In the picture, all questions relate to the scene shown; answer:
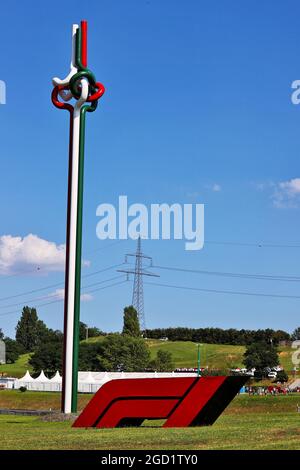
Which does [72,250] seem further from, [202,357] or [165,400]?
[202,357]

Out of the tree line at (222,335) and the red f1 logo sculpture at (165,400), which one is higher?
the tree line at (222,335)

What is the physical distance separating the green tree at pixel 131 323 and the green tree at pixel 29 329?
161ft

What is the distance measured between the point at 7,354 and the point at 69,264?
118091 millimetres

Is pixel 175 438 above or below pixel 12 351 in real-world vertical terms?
below

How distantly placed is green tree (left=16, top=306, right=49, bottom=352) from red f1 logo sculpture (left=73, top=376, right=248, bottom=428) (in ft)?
460

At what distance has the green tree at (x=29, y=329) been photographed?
6403 inches

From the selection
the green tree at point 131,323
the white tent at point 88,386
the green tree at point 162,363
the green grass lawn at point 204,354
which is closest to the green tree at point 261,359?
the green tree at point 162,363

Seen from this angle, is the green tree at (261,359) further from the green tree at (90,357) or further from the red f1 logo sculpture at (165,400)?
the red f1 logo sculpture at (165,400)

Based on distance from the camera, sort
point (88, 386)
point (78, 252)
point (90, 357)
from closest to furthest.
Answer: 1. point (78, 252)
2. point (88, 386)
3. point (90, 357)

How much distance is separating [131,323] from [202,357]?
24.2 metres

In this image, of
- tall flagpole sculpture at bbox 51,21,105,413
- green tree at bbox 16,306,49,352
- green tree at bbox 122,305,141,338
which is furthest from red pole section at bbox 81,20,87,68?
green tree at bbox 16,306,49,352

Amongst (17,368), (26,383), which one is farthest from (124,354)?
(17,368)

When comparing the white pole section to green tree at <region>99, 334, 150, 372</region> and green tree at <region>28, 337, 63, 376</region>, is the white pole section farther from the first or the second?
green tree at <region>28, 337, 63, 376</region>

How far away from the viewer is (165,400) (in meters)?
22.7
